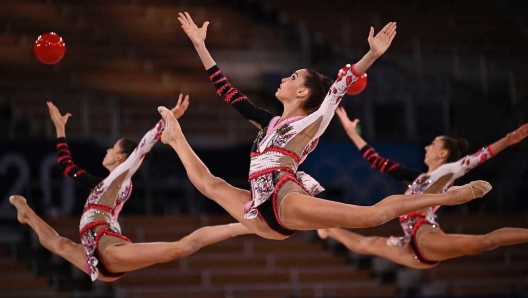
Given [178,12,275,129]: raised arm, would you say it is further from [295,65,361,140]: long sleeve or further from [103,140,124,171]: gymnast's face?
[103,140,124,171]: gymnast's face

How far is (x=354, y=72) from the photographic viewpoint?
16.1 feet

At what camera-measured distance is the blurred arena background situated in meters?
8.95

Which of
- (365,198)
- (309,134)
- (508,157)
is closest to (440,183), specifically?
(309,134)

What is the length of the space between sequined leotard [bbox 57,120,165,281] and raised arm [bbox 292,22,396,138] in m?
1.65

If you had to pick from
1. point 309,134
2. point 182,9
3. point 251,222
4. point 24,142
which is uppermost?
point 182,9

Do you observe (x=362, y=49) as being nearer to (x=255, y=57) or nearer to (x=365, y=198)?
(x=255, y=57)

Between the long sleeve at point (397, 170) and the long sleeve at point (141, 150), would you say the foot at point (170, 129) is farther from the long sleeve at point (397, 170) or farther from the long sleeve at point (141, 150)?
the long sleeve at point (397, 170)

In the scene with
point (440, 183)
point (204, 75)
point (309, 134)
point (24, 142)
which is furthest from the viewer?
point (204, 75)

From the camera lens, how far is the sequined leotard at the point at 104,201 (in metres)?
6.44

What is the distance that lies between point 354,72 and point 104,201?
251 cm

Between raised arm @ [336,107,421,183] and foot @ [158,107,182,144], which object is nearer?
foot @ [158,107,182,144]

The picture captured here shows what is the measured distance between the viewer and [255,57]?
408 inches

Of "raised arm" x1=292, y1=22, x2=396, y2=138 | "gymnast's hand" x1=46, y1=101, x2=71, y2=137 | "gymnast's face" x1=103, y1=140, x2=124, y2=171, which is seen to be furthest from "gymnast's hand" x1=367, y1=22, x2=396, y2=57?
"gymnast's hand" x1=46, y1=101, x2=71, y2=137

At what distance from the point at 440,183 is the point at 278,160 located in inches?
82.4
